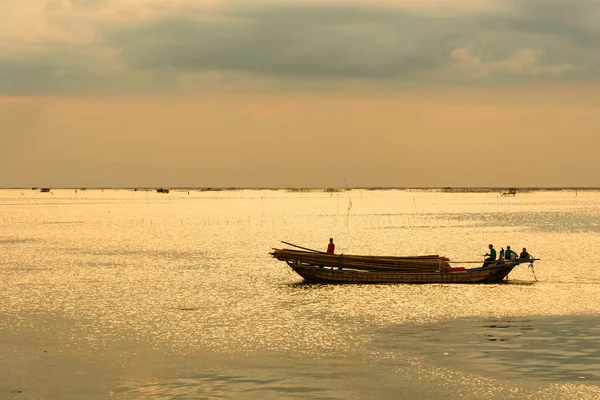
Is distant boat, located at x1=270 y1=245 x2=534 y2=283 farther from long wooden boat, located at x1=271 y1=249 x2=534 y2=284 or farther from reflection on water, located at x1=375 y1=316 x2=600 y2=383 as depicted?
reflection on water, located at x1=375 y1=316 x2=600 y2=383

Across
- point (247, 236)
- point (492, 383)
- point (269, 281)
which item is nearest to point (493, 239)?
point (247, 236)

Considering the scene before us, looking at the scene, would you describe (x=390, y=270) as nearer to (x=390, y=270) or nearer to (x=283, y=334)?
(x=390, y=270)

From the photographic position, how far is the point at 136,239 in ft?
387

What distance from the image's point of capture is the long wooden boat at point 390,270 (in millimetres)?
57281

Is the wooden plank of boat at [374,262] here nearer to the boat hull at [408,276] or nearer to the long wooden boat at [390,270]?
the long wooden boat at [390,270]

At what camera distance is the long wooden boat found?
5728 cm

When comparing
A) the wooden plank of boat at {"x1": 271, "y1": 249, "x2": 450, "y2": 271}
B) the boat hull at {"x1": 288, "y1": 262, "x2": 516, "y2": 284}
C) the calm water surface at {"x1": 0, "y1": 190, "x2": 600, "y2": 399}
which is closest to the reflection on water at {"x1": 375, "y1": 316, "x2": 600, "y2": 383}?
the calm water surface at {"x1": 0, "y1": 190, "x2": 600, "y2": 399}

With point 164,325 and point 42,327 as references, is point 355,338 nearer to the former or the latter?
point 164,325

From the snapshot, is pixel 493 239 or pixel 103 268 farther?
pixel 493 239

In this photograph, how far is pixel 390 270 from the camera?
57.7 metres

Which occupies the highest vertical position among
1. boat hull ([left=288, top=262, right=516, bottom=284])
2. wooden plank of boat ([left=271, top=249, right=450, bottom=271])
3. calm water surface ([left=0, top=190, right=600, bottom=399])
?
wooden plank of boat ([left=271, top=249, right=450, bottom=271])

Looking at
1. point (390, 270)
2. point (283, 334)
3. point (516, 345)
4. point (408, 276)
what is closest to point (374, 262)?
point (390, 270)

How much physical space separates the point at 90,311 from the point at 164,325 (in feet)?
23.7

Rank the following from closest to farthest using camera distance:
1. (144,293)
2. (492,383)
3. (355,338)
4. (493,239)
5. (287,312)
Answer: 1. (492,383)
2. (355,338)
3. (287,312)
4. (144,293)
5. (493,239)
